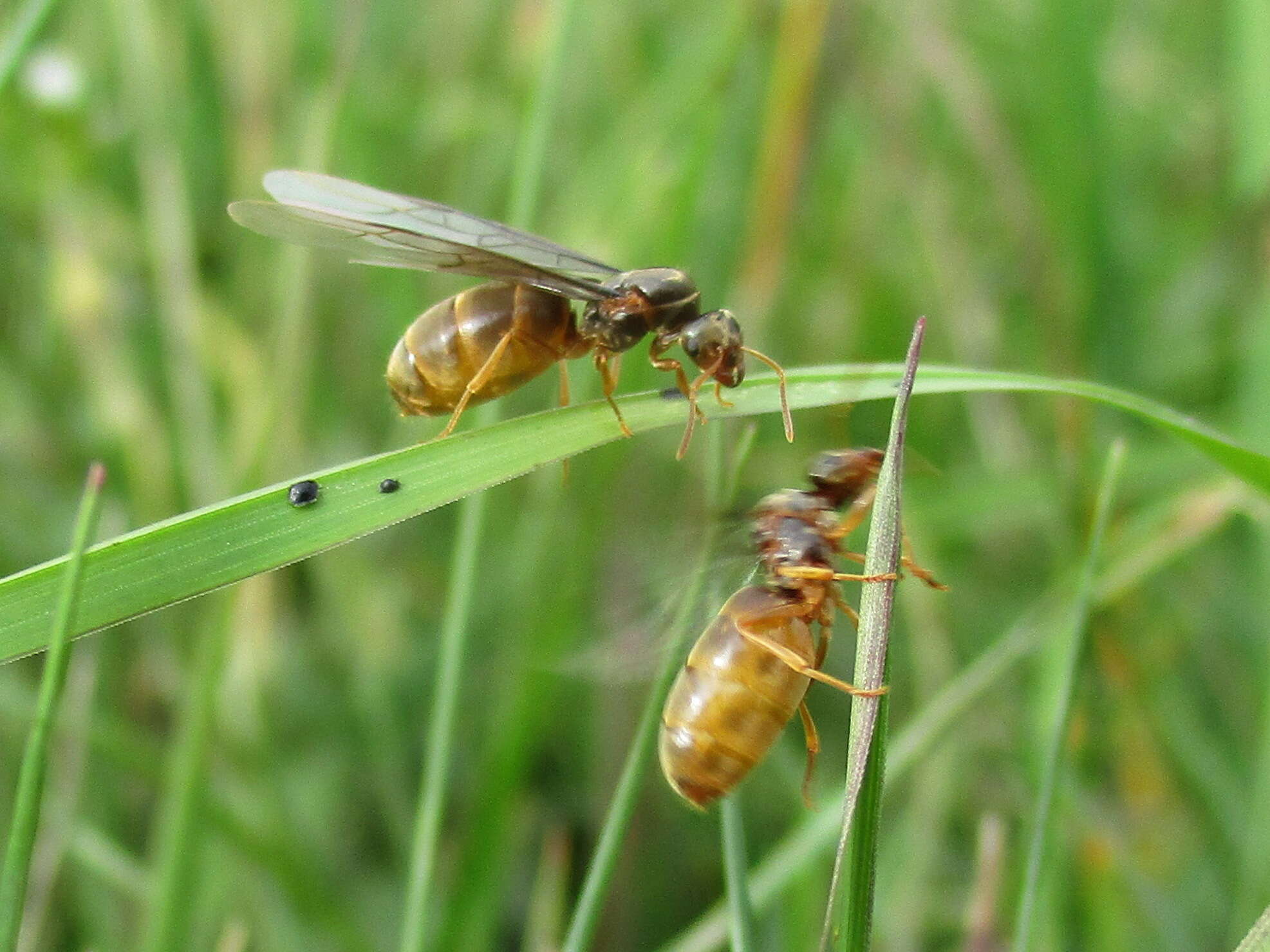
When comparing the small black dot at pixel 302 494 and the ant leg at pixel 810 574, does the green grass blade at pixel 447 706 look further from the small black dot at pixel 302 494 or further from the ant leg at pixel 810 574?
the ant leg at pixel 810 574

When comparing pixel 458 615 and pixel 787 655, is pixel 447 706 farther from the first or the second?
pixel 787 655

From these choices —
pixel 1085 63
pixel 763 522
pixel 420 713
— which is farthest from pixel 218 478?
pixel 1085 63

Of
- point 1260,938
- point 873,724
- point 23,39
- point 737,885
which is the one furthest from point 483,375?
point 1260,938

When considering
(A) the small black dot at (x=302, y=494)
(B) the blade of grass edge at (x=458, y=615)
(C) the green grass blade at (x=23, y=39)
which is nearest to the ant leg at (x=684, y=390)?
(B) the blade of grass edge at (x=458, y=615)

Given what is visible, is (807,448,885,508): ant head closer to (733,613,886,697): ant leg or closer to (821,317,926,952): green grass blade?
(733,613,886,697): ant leg

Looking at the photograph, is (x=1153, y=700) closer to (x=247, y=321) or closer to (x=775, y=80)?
(x=775, y=80)
